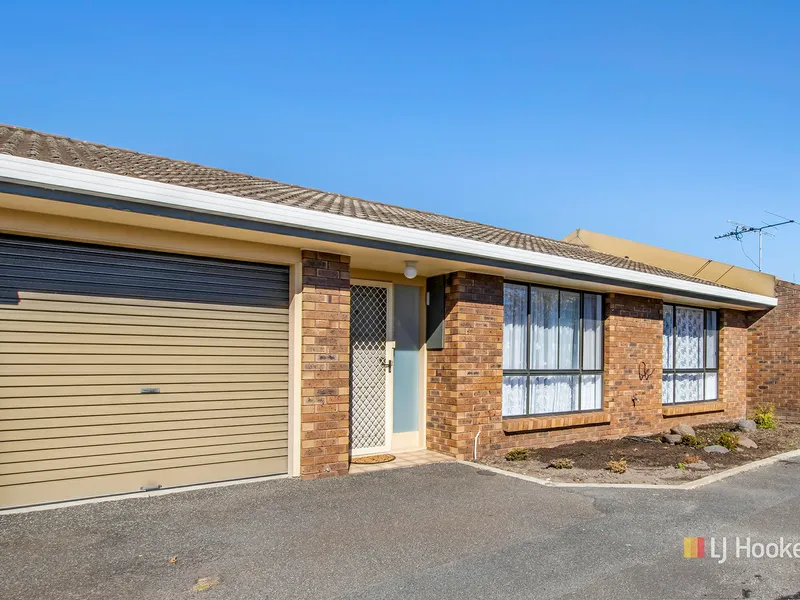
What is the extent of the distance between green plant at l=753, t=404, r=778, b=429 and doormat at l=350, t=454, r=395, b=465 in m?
9.07

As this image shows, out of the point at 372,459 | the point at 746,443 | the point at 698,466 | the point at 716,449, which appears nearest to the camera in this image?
the point at 372,459

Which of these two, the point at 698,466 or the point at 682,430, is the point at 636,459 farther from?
the point at 682,430

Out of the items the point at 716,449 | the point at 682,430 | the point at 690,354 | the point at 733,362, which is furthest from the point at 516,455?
the point at 733,362

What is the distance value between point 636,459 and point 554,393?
5.57ft

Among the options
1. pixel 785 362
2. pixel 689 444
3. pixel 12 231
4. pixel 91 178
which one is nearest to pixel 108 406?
pixel 12 231

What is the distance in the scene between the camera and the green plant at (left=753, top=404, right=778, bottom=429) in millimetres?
12586

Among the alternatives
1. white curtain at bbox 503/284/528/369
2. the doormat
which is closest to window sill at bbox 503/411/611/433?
white curtain at bbox 503/284/528/369

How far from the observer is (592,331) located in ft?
33.8

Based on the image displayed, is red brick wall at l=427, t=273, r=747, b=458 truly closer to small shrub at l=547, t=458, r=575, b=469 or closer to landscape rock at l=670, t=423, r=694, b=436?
landscape rock at l=670, t=423, r=694, b=436

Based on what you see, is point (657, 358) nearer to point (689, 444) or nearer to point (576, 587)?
point (689, 444)

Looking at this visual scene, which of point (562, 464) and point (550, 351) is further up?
point (550, 351)

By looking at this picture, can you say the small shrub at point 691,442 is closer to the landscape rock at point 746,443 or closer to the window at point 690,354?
the landscape rock at point 746,443

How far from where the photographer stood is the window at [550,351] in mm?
9094

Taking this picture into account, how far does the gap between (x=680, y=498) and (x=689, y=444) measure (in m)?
3.79
